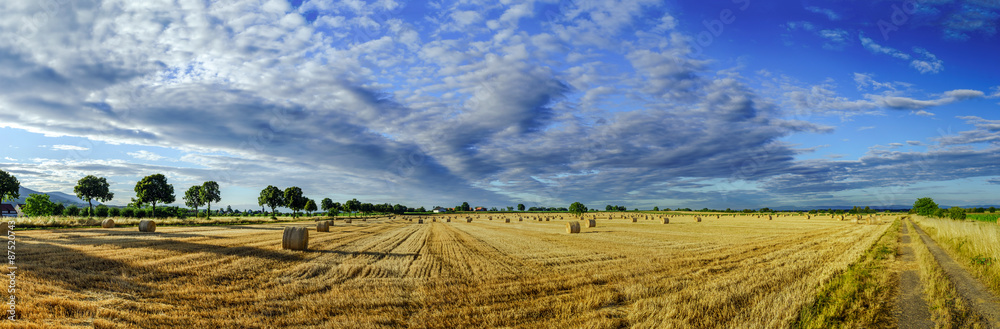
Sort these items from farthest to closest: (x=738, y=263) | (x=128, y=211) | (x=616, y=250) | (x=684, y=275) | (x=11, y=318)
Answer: (x=128, y=211) < (x=616, y=250) < (x=738, y=263) < (x=684, y=275) < (x=11, y=318)

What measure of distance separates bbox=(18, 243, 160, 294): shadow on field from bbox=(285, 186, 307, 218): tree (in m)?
109

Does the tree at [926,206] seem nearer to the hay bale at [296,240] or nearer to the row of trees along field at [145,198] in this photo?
the hay bale at [296,240]

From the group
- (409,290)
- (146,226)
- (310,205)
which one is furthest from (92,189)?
(409,290)

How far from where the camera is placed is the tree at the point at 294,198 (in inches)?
4611

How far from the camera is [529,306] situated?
8.93 meters

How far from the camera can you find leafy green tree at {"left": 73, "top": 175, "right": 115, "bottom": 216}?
86.7 metres

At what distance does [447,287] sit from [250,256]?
10872 mm

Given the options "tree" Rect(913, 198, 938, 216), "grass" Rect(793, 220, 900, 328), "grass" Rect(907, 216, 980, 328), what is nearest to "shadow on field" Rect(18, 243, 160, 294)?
"grass" Rect(793, 220, 900, 328)

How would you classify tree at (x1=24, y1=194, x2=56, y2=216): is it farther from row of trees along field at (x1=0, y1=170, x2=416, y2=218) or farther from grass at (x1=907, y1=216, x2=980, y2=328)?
grass at (x1=907, y1=216, x2=980, y2=328)

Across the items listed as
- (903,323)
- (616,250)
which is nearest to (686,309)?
(903,323)

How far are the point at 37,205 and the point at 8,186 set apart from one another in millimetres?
6835

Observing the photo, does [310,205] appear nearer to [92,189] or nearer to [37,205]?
[92,189]

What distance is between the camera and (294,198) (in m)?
117

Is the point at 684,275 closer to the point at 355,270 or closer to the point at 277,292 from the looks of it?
the point at 355,270
